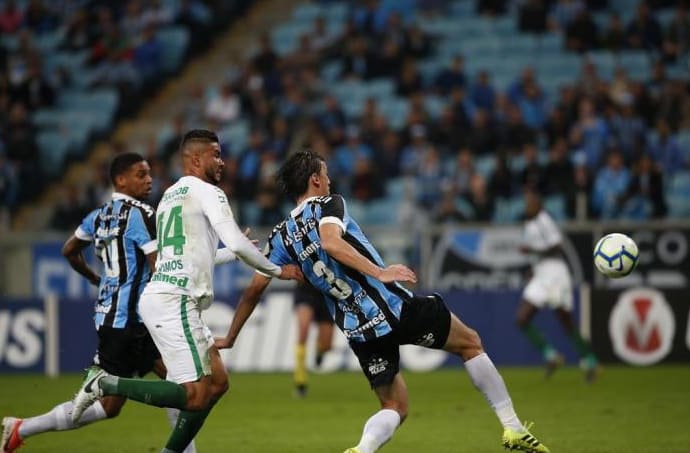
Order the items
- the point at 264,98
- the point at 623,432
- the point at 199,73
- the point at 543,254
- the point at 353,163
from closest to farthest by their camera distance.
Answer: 1. the point at 623,432
2. the point at 543,254
3. the point at 353,163
4. the point at 264,98
5. the point at 199,73

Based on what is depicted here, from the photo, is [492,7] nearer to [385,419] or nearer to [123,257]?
Result: [123,257]

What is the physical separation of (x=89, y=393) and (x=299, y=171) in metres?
2.04

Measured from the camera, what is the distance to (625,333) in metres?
18.0

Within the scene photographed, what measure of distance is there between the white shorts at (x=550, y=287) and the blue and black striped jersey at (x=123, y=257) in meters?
8.22

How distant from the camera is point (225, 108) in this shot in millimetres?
24156

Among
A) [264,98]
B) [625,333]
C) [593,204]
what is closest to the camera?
[625,333]

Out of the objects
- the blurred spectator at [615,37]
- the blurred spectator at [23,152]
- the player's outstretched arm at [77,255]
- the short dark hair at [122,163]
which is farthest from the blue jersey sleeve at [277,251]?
the blurred spectator at [23,152]

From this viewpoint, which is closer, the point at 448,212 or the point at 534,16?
the point at 448,212

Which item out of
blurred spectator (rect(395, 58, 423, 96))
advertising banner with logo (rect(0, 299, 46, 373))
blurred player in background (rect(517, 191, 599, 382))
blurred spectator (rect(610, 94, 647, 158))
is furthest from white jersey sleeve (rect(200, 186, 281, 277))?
blurred spectator (rect(395, 58, 423, 96))

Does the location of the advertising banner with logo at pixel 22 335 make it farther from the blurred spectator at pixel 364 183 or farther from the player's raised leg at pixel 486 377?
the player's raised leg at pixel 486 377

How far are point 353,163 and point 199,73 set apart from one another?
7712 millimetres

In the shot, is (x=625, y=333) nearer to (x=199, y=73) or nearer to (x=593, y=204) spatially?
(x=593, y=204)

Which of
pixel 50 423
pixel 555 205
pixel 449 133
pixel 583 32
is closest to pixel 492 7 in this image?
pixel 583 32

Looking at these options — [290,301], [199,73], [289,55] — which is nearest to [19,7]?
[199,73]
